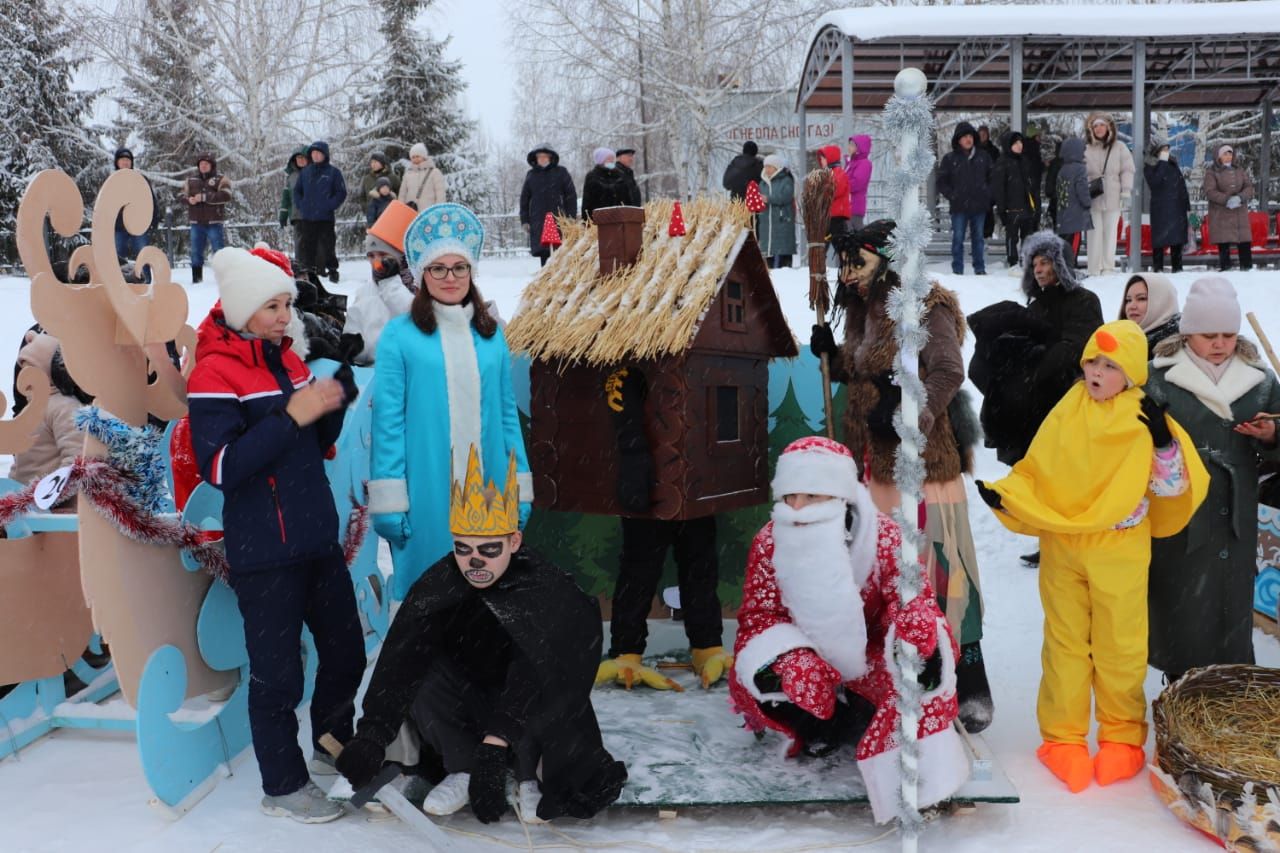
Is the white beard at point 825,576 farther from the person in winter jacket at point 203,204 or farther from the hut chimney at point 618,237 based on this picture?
the person in winter jacket at point 203,204

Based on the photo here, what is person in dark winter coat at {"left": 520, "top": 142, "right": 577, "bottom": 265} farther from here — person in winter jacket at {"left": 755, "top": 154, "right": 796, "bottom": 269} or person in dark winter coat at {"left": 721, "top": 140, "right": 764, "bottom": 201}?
person in winter jacket at {"left": 755, "top": 154, "right": 796, "bottom": 269}

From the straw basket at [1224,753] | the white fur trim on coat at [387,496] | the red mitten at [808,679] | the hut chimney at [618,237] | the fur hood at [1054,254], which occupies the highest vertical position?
the hut chimney at [618,237]

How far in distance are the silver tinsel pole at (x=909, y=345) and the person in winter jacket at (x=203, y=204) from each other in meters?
12.1

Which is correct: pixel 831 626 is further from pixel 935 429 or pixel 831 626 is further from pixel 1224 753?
pixel 1224 753

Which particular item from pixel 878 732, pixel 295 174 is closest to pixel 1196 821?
pixel 878 732

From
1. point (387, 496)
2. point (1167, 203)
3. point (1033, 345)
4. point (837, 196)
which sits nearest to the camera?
point (387, 496)

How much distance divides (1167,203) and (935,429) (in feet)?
31.6

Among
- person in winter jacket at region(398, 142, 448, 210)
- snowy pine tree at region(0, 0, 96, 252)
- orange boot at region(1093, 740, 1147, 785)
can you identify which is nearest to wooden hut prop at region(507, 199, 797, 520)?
orange boot at region(1093, 740, 1147, 785)

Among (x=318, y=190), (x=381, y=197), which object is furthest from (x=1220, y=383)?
(x=318, y=190)

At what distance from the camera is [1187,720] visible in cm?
349

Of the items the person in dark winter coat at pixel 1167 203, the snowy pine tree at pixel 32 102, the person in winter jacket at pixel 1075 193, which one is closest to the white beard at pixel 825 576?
the person in winter jacket at pixel 1075 193

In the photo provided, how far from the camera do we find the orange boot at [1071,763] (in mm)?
3543

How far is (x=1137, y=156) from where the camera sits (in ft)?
40.8

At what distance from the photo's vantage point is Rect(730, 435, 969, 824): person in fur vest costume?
324 centimetres
